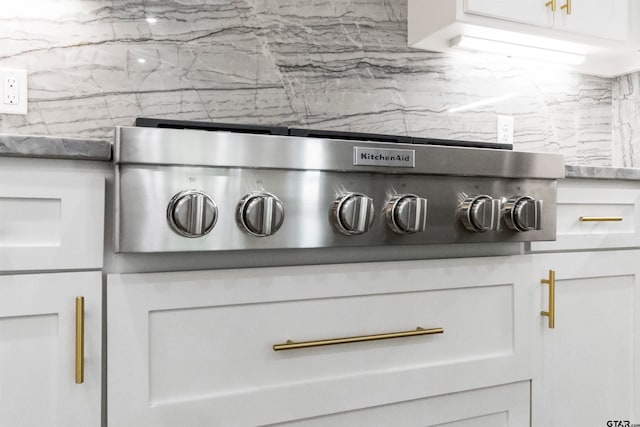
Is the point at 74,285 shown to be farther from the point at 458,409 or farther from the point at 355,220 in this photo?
the point at 458,409

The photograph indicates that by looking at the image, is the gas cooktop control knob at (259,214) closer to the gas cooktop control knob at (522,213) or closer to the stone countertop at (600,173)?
the gas cooktop control knob at (522,213)

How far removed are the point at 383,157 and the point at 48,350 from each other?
610mm

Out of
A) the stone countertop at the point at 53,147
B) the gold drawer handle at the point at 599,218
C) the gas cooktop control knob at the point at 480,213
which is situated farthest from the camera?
the gold drawer handle at the point at 599,218

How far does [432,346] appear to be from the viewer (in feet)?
3.32

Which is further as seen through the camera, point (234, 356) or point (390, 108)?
point (390, 108)

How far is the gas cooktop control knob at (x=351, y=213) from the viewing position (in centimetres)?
88

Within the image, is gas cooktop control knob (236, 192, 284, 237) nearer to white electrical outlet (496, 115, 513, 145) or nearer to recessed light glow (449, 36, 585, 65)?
recessed light glow (449, 36, 585, 65)

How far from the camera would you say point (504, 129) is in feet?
5.94

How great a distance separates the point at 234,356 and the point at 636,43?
158 centimetres

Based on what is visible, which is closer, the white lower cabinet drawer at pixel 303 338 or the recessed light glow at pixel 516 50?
the white lower cabinet drawer at pixel 303 338

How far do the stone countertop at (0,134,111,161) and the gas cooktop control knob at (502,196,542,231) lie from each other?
2.44 feet

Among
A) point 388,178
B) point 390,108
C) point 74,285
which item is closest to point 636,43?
point 390,108

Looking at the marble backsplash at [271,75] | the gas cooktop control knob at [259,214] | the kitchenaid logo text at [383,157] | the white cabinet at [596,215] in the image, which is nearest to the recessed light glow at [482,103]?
the marble backsplash at [271,75]

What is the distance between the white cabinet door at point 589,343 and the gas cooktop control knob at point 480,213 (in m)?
0.22
